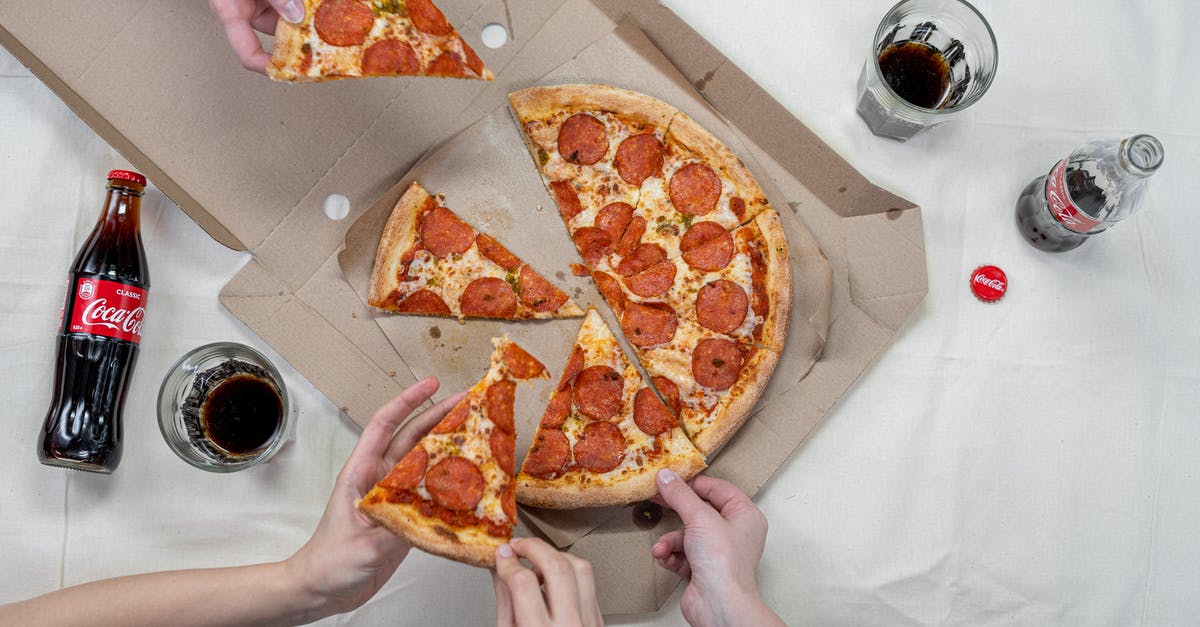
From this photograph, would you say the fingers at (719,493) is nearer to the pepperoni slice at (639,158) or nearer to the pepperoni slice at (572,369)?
the pepperoni slice at (572,369)

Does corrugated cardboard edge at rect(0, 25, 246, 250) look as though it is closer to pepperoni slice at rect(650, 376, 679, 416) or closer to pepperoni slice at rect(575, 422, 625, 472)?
pepperoni slice at rect(575, 422, 625, 472)

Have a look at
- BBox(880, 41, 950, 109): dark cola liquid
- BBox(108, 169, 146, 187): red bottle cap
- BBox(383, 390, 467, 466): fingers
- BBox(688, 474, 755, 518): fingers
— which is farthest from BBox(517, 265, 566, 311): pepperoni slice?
BBox(880, 41, 950, 109): dark cola liquid

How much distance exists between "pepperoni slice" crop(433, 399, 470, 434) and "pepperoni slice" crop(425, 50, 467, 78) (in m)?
1.23

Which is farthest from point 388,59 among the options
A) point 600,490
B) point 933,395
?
point 933,395

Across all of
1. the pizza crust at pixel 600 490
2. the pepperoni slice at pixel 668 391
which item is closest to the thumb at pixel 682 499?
the pizza crust at pixel 600 490

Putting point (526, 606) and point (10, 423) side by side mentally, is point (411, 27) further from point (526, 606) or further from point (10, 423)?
point (10, 423)

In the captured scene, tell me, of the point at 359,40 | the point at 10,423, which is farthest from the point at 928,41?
the point at 10,423

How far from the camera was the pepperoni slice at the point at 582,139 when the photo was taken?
10.6 feet

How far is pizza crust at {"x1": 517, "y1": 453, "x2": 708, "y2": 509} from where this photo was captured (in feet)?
9.79

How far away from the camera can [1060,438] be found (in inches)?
129

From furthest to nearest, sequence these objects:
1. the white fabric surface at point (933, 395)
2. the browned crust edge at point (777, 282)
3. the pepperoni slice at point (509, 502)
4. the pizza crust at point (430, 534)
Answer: the white fabric surface at point (933, 395) < the browned crust edge at point (777, 282) < the pepperoni slice at point (509, 502) < the pizza crust at point (430, 534)

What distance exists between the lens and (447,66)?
2955mm

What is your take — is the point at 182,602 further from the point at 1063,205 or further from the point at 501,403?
the point at 1063,205

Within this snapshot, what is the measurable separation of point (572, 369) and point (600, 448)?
334mm
